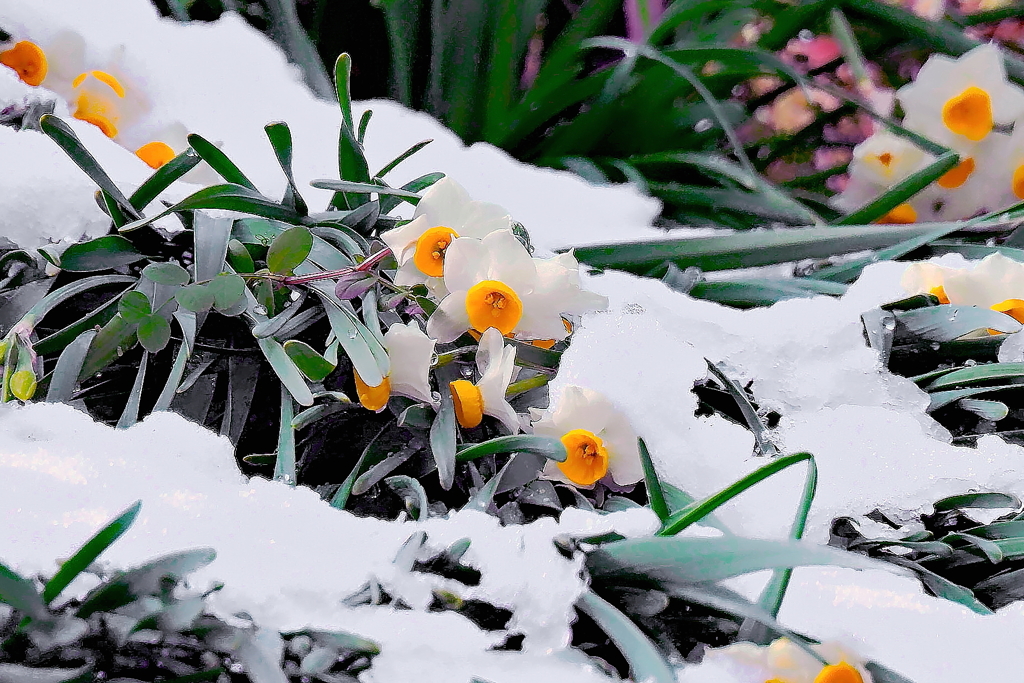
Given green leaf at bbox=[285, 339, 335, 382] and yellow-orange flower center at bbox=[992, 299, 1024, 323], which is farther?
yellow-orange flower center at bbox=[992, 299, 1024, 323]

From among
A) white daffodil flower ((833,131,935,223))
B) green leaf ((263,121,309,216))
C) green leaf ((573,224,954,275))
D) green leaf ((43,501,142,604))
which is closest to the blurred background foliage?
white daffodil flower ((833,131,935,223))

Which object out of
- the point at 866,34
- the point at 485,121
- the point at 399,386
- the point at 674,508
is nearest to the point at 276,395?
the point at 399,386

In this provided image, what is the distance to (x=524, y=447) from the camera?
0.91ft

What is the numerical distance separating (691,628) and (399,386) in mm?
148

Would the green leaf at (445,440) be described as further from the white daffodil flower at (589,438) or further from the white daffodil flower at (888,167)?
the white daffodil flower at (888,167)

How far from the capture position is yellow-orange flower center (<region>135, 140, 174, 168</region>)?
0.51 m

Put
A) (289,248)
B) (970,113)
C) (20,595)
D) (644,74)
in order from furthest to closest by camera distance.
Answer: (644,74), (970,113), (289,248), (20,595)

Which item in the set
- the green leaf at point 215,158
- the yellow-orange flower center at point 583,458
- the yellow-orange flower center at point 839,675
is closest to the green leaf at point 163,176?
the green leaf at point 215,158

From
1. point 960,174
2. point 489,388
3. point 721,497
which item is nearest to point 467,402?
point 489,388

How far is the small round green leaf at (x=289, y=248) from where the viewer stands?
0.29m

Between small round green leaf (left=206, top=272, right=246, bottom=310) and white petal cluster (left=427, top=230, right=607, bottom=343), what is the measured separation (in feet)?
0.26

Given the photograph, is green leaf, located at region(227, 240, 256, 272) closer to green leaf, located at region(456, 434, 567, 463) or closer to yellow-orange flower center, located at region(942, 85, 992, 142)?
green leaf, located at region(456, 434, 567, 463)

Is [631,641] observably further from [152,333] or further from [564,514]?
[152,333]

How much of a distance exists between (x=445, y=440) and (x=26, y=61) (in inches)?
18.1
